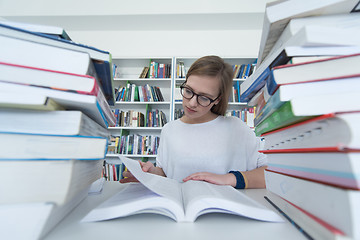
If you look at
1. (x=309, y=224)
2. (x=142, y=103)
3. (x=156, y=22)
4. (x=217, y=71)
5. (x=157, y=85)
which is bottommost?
(x=309, y=224)

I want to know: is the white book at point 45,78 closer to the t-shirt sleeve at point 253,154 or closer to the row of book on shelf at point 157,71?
the t-shirt sleeve at point 253,154

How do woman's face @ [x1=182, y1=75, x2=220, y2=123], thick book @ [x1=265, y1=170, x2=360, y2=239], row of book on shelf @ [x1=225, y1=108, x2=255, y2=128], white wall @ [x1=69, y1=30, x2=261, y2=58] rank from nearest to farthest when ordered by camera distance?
thick book @ [x1=265, y1=170, x2=360, y2=239] < woman's face @ [x1=182, y1=75, x2=220, y2=123] < row of book on shelf @ [x1=225, y1=108, x2=255, y2=128] < white wall @ [x1=69, y1=30, x2=261, y2=58]

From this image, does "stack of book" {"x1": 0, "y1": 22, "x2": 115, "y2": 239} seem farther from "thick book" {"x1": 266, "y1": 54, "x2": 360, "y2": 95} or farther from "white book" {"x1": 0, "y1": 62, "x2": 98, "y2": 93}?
"thick book" {"x1": 266, "y1": 54, "x2": 360, "y2": 95}

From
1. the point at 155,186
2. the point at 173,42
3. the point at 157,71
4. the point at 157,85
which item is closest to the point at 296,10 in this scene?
the point at 155,186

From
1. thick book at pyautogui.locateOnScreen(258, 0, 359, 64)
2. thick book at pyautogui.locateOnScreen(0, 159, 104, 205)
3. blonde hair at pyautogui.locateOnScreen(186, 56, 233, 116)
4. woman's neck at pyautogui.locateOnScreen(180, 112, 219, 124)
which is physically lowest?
thick book at pyautogui.locateOnScreen(0, 159, 104, 205)

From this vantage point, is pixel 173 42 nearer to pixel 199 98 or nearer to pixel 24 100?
pixel 199 98

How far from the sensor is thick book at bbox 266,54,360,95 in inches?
12.6

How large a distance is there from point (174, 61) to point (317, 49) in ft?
8.04

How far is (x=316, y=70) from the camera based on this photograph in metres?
0.33

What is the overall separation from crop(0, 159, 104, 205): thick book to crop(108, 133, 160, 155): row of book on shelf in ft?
7.36

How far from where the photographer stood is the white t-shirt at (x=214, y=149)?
3.72 feet

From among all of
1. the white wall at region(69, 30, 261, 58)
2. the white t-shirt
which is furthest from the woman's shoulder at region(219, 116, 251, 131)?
the white wall at region(69, 30, 261, 58)

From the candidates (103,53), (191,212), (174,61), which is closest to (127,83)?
(174,61)

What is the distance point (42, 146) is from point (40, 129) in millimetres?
36
